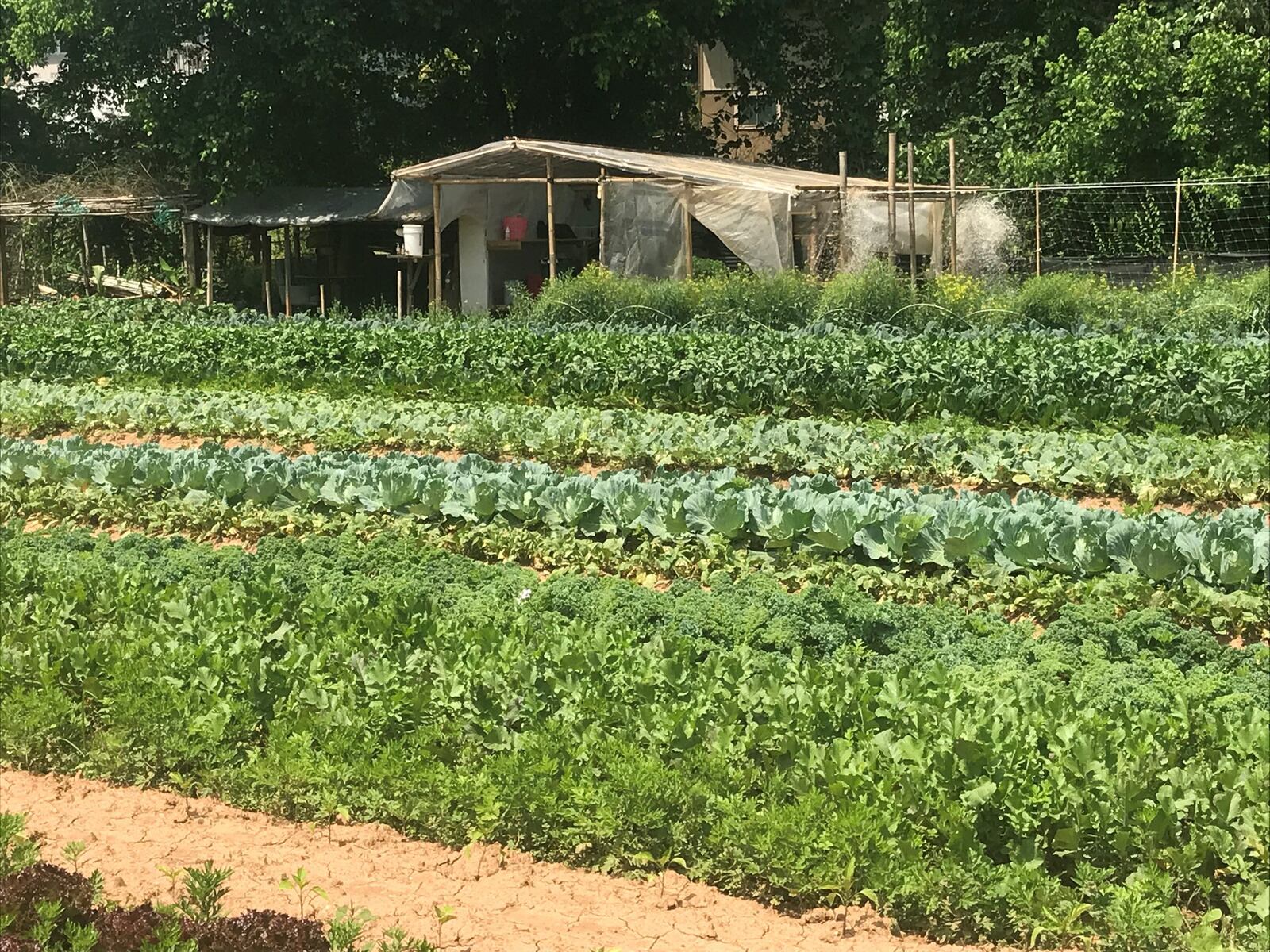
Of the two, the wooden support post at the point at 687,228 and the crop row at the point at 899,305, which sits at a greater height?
the wooden support post at the point at 687,228

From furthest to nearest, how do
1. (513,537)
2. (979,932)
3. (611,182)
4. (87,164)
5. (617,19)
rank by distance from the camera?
(87,164)
(617,19)
(611,182)
(513,537)
(979,932)

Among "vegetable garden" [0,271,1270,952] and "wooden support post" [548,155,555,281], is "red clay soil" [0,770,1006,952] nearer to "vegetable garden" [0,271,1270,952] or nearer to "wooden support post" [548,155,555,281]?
"vegetable garden" [0,271,1270,952]

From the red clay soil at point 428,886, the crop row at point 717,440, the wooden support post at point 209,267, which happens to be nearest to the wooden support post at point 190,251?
the wooden support post at point 209,267

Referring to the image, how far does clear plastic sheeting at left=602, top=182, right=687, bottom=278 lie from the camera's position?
18.7 metres

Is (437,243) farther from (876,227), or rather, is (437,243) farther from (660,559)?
(660,559)

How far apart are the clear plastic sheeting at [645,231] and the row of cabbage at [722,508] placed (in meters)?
9.45

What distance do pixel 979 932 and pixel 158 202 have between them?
79.3 ft

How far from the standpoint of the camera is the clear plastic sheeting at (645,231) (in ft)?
61.3

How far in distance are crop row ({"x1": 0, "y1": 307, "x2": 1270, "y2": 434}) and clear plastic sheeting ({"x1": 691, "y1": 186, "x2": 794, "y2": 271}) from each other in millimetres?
3211

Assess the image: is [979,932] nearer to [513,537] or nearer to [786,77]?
[513,537]

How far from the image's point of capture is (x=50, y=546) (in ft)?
25.5

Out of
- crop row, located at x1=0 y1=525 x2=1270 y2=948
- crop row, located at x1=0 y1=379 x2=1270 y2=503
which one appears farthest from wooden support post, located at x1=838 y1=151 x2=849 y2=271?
crop row, located at x1=0 y1=525 x2=1270 y2=948

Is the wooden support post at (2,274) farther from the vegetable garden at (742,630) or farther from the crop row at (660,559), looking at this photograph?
the crop row at (660,559)

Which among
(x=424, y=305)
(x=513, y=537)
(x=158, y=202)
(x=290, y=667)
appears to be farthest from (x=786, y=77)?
(x=290, y=667)
